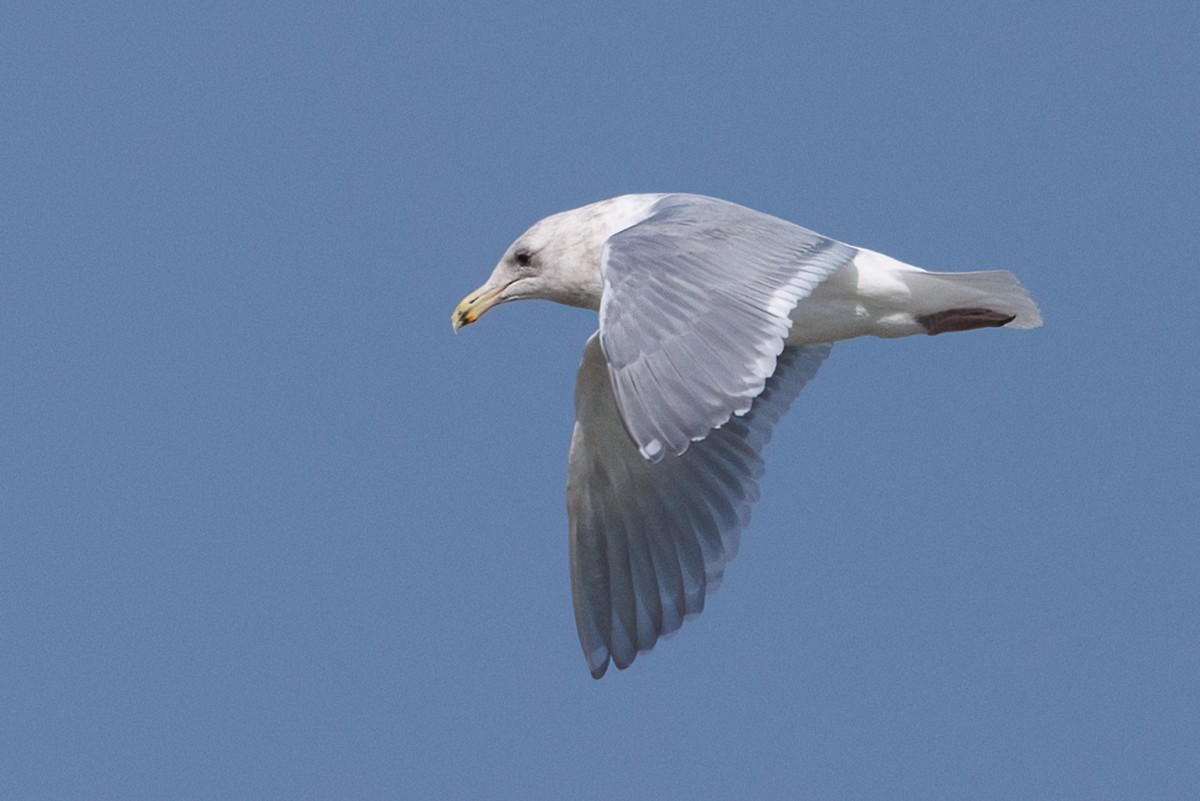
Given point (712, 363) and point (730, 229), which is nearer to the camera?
point (712, 363)

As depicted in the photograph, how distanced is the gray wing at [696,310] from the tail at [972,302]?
0.33m

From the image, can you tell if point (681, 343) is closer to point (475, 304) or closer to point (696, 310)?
point (696, 310)

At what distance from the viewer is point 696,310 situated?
206 inches

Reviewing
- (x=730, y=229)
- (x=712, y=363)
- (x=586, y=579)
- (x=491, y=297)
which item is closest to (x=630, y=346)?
(x=712, y=363)

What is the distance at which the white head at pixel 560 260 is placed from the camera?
6.24 m

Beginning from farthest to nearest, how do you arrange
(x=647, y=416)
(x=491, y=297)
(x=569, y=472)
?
(x=569, y=472)
(x=491, y=297)
(x=647, y=416)

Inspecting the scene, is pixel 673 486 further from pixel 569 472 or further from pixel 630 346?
pixel 630 346

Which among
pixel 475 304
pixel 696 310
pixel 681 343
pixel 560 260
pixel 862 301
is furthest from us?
pixel 475 304

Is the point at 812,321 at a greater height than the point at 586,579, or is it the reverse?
the point at 812,321

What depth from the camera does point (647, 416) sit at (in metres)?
4.91

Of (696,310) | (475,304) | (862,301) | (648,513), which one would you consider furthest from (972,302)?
(475,304)

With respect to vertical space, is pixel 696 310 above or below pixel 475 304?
below

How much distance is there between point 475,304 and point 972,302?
5.07ft

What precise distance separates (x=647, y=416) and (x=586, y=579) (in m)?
1.93
